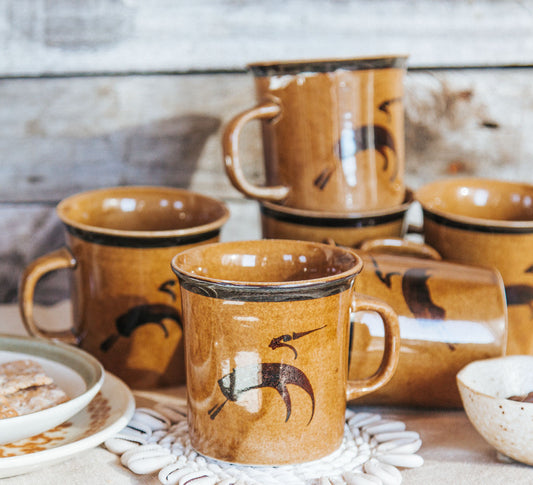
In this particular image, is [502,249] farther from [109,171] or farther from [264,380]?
[109,171]

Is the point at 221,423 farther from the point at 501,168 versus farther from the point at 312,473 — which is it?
the point at 501,168

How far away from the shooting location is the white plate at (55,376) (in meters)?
0.47

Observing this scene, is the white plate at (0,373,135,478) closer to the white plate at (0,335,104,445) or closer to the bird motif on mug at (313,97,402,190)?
the white plate at (0,335,104,445)

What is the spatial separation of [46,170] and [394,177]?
50 cm

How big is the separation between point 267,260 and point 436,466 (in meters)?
0.22

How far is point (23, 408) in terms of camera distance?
501 mm

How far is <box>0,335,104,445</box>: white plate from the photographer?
47 centimetres

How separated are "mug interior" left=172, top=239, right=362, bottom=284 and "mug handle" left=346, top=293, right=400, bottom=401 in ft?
0.13

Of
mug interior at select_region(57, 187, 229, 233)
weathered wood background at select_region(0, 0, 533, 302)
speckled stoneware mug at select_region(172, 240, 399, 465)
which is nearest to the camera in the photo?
speckled stoneware mug at select_region(172, 240, 399, 465)

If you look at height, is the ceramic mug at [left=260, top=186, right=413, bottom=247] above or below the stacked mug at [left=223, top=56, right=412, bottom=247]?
below

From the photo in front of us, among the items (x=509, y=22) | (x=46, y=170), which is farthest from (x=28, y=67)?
(x=509, y=22)

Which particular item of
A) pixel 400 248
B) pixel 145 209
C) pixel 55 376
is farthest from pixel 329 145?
pixel 55 376

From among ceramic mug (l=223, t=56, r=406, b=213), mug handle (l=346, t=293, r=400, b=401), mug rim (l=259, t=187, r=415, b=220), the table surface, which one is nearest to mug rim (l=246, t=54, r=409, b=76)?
ceramic mug (l=223, t=56, r=406, b=213)

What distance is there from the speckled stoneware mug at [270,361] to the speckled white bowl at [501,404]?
0.23 ft
